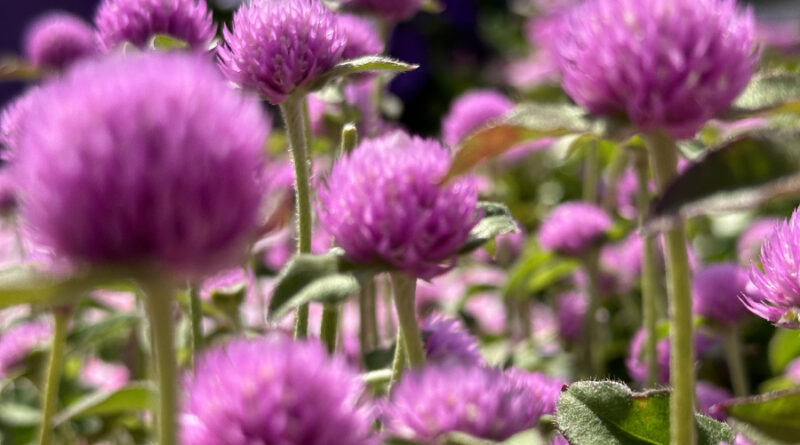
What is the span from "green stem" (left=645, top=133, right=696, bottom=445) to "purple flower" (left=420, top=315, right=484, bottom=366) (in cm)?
22

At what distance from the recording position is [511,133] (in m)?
0.52

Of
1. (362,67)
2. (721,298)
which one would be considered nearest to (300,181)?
(362,67)

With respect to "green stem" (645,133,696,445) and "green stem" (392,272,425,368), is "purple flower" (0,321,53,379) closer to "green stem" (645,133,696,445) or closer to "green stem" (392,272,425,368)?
"green stem" (392,272,425,368)

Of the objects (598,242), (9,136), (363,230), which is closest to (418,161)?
(363,230)

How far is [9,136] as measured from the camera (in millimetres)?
822

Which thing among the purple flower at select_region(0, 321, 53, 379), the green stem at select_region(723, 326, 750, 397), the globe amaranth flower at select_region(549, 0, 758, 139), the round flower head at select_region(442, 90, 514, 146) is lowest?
the green stem at select_region(723, 326, 750, 397)

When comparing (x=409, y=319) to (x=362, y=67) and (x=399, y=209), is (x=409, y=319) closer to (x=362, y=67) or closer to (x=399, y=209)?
(x=399, y=209)

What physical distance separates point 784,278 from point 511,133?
0.30 metres

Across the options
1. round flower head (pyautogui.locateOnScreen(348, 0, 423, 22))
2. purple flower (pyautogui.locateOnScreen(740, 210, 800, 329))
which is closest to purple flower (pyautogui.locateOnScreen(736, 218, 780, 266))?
round flower head (pyautogui.locateOnScreen(348, 0, 423, 22))

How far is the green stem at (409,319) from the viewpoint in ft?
1.96

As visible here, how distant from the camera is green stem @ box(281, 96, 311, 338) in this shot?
29.3 inches

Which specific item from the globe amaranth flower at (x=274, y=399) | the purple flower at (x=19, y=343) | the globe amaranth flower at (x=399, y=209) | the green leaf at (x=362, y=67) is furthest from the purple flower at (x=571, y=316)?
the globe amaranth flower at (x=274, y=399)

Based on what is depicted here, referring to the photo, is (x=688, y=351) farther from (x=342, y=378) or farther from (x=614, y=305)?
(x=614, y=305)

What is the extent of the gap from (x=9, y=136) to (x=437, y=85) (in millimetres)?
4035
